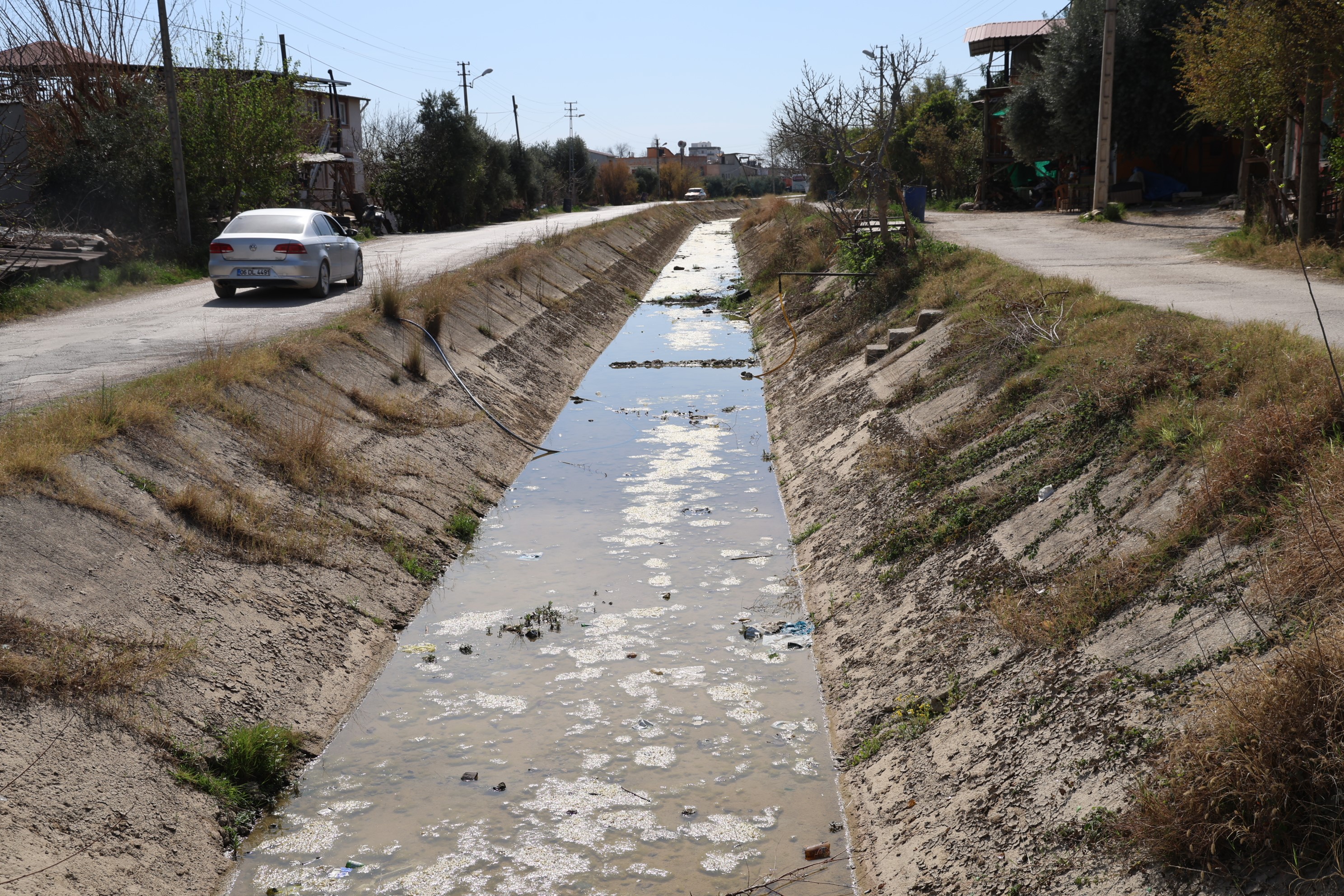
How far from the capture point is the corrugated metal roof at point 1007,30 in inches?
1684

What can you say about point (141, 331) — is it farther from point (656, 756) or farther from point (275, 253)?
point (656, 756)

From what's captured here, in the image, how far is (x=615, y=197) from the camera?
10012 cm

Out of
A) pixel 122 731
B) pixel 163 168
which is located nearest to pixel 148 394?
pixel 122 731

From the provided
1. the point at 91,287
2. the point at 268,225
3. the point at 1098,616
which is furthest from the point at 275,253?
the point at 1098,616

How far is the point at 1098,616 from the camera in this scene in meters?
5.85

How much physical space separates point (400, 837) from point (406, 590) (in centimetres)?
373

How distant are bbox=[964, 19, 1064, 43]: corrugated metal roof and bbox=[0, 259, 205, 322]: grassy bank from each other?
33.4 m

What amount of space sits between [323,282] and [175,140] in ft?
30.7

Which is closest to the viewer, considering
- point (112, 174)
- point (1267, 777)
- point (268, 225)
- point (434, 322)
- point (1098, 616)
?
point (1267, 777)

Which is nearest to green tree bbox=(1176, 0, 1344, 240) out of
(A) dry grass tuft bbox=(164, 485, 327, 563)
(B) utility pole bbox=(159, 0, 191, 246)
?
(A) dry grass tuft bbox=(164, 485, 327, 563)

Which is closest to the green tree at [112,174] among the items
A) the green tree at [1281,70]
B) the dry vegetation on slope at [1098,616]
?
the dry vegetation on slope at [1098,616]

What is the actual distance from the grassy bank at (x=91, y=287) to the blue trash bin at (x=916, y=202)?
17785 mm

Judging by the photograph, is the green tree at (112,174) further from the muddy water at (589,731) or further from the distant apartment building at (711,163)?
the distant apartment building at (711,163)

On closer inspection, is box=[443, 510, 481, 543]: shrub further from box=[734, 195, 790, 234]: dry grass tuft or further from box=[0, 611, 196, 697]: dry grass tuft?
box=[734, 195, 790, 234]: dry grass tuft
